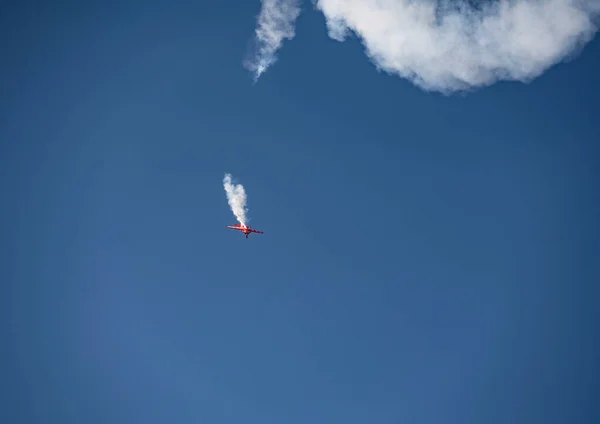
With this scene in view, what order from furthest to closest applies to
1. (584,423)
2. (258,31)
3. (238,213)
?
(584,423) → (238,213) → (258,31)

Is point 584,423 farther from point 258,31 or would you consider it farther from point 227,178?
point 258,31

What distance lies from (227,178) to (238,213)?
4.18 metres

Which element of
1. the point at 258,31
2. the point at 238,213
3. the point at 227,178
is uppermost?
the point at 258,31

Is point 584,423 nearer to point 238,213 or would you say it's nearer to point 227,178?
point 238,213

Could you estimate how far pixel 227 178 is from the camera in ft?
133

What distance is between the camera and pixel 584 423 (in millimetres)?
42250

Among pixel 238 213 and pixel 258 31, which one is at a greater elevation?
pixel 258 31

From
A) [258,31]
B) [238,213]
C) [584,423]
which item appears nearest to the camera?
[258,31]

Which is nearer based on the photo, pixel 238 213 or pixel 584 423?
pixel 238 213

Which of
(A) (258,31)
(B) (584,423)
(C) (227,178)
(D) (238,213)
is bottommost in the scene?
(B) (584,423)

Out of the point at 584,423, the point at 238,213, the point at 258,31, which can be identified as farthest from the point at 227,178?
the point at 584,423

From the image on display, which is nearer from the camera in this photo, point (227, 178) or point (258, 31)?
point (258, 31)

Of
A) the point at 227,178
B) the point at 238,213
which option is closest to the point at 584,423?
the point at 238,213

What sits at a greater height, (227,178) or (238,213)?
(227,178)
